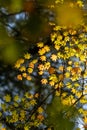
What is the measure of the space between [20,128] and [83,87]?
121cm

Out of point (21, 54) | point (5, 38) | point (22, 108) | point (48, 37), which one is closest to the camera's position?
point (5, 38)

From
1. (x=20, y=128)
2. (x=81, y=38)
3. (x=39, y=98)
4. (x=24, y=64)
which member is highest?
(x=81, y=38)

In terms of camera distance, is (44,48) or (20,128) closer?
(20,128)

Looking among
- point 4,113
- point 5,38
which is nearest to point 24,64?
point 4,113

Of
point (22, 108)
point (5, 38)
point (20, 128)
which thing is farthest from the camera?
point (22, 108)

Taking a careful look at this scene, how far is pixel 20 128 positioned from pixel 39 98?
0.61 m

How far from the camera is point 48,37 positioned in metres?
4.67

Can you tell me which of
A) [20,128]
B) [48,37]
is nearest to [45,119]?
[20,128]

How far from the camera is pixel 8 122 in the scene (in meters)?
3.82

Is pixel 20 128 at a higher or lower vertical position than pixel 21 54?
lower

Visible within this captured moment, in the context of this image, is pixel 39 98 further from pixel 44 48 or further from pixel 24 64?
pixel 44 48

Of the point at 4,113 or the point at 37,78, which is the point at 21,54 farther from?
the point at 4,113

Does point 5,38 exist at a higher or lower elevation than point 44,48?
higher

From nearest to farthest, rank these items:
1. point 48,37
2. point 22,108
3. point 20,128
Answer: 1. point 20,128
2. point 22,108
3. point 48,37
